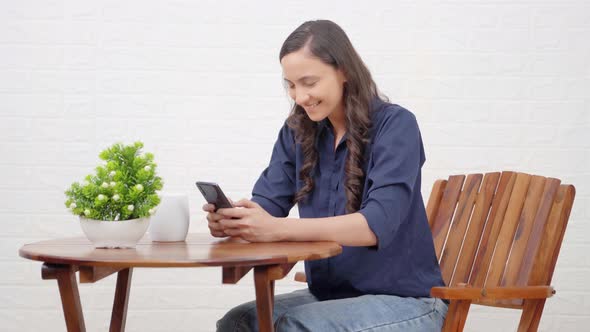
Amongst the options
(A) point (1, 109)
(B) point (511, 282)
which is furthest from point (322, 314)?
(A) point (1, 109)

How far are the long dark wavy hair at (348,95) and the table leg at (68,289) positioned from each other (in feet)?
2.43

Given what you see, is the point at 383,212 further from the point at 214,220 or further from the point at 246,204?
the point at 214,220

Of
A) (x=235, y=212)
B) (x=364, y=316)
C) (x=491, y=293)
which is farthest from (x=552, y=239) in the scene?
(x=235, y=212)

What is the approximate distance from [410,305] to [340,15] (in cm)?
193

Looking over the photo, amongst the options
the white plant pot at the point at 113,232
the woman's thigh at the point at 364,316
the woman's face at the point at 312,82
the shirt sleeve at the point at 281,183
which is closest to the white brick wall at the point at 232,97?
the shirt sleeve at the point at 281,183

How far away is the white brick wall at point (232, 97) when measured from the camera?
3.73 m

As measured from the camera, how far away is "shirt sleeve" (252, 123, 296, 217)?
8.16 feet

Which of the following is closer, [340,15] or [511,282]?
[511,282]

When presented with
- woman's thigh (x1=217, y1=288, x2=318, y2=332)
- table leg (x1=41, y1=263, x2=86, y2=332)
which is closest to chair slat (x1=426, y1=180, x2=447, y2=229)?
woman's thigh (x1=217, y1=288, x2=318, y2=332)

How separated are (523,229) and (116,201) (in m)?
1.17

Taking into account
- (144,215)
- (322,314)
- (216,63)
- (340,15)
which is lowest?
(322,314)

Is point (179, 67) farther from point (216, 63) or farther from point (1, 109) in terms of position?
point (1, 109)

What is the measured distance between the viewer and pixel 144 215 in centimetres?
197

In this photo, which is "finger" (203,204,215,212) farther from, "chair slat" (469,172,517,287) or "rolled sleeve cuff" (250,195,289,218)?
"chair slat" (469,172,517,287)
